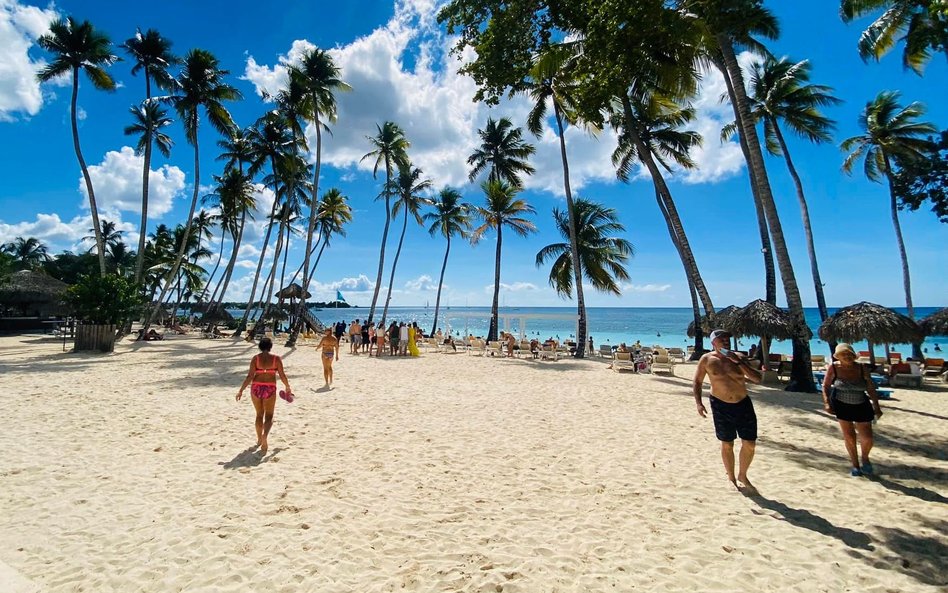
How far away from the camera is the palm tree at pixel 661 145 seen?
13820 millimetres

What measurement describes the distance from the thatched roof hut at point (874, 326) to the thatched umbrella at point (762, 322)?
1.77 meters

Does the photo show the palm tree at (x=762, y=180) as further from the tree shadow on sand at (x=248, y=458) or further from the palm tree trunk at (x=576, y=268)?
the tree shadow on sand at (x=248, y=458)

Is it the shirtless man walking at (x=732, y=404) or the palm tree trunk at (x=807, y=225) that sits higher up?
the palm tree trunk at (x=807, y=225)

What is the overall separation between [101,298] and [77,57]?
12.8 metres

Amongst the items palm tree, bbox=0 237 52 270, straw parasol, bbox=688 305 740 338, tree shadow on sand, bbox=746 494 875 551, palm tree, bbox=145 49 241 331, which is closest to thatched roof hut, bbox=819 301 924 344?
straw parasol, bbox=688 305 740 338

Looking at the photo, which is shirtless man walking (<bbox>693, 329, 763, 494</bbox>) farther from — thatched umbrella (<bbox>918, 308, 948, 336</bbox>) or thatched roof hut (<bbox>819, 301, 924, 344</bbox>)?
thatched umbrella (<bbox>918, 308, 948, 336</bbox>)

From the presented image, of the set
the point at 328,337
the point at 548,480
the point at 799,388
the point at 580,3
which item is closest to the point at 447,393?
the point at 328,337

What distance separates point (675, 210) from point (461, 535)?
13.2m

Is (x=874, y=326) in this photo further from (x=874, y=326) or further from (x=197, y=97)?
(x=197, y=97)

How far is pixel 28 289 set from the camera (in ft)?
81.5

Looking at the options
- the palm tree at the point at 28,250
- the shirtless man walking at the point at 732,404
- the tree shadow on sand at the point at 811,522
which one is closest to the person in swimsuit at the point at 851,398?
the shirtless man walking at the point at 732,404

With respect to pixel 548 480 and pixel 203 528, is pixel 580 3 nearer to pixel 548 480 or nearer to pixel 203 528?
pixel 548 480

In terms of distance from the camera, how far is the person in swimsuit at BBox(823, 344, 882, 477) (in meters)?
4.87

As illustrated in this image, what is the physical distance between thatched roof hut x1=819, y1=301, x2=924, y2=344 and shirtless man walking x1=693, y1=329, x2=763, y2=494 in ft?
34.8
